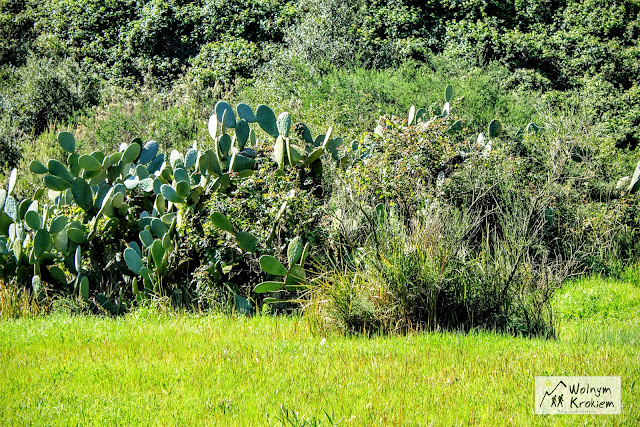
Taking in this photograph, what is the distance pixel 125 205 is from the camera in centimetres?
786

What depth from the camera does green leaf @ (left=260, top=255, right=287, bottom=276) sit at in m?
6.53

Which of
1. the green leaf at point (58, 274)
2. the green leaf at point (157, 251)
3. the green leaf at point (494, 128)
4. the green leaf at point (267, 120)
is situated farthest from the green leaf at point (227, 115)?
the green leaf at point (494, 128)

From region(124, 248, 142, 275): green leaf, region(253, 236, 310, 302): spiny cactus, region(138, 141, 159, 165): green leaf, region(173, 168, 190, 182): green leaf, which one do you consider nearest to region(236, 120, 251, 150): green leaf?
region(173, 168, 190, 182): green leaf

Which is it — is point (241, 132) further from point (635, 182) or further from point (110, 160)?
point (635, 182)

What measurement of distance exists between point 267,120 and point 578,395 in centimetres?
530

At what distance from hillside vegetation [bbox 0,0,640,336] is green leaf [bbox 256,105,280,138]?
3 cm

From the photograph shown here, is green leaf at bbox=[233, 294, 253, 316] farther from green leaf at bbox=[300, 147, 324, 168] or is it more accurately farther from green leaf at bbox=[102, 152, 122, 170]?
green leaf at bbox=[102, 152, 122, 170]

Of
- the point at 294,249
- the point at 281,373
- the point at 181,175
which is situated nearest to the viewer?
the point at 281,373

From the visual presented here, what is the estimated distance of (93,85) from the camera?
1959cm

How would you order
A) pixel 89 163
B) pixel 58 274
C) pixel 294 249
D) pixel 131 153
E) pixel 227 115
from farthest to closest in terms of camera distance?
1. pixel 131 153
2. pixel 227 115
3. pixel 89 163
4. pixel 58 274
5. pixel 294 249

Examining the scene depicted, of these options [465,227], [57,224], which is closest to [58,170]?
[57,224]

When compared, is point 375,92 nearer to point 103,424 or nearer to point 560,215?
point 560,215

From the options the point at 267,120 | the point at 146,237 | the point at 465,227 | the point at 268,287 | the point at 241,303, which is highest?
the point at 267,120

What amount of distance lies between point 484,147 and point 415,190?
6.01 feet
